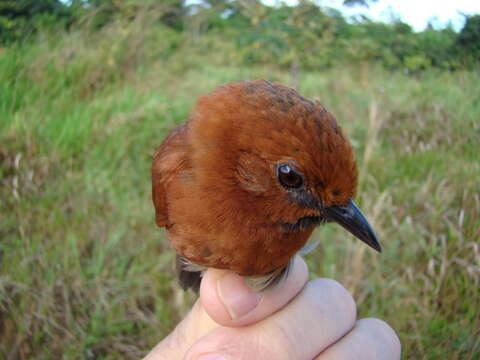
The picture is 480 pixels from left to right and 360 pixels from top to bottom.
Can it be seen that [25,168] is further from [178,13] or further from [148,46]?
[178,13]

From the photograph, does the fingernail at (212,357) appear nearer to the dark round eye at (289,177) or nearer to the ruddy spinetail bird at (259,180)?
the ruddy spinetail bird at (259,180)

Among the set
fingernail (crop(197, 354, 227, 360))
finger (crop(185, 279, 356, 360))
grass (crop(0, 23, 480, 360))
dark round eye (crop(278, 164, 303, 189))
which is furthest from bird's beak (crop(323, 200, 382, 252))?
grass (crop(0, 23, 480, 360))

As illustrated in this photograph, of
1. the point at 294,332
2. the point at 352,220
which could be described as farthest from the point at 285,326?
the point at 352,220

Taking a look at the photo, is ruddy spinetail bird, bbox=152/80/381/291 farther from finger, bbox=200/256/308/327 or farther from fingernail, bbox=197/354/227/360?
fingernail, bbox=197/354/227/360

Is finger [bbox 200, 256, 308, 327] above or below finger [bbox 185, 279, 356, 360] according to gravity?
above

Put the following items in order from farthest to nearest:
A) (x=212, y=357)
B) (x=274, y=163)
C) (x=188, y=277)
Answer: (x=188, y=277) → (x=212, y=357) → (x=274, y=163)

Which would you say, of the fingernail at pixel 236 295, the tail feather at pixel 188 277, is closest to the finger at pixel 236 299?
the fingernail at pixel 236 295

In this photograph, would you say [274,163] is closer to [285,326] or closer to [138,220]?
[285,326]

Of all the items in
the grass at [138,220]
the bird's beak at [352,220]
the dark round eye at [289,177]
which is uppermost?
the dark round eye at [289,177]
